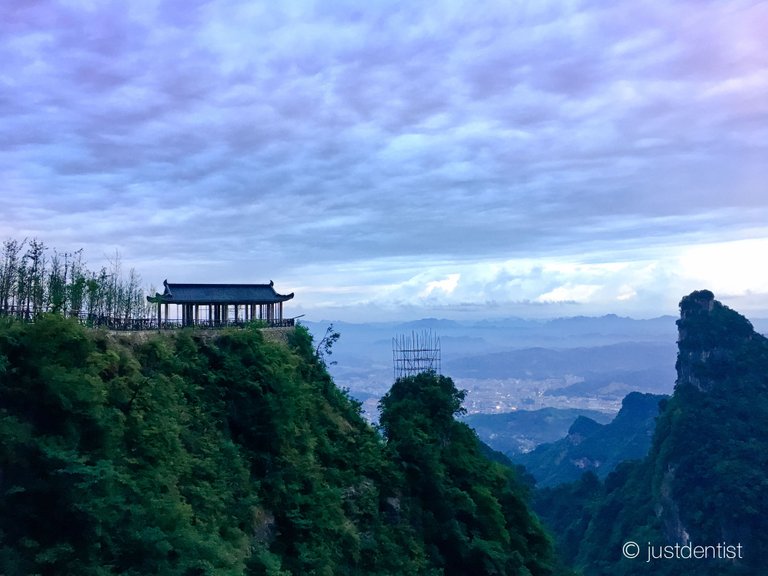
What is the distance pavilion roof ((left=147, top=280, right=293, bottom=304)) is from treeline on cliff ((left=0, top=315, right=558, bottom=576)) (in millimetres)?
4129

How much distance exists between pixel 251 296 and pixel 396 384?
32.0 feet

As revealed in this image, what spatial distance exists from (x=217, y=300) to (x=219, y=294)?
2.49ft

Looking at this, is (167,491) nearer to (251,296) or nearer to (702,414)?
(251,296)

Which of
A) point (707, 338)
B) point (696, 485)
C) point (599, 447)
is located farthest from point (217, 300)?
point (599, 447)

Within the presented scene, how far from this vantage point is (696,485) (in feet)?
221

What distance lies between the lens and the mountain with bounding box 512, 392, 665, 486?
13088 centimetres

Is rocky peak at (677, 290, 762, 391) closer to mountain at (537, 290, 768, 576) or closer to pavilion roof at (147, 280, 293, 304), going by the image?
mountain at (537, 290, 768, 576)

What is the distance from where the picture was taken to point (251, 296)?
3488 centimetres

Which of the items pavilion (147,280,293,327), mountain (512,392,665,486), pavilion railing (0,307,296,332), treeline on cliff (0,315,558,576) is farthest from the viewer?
mountain (512,392,665,486)

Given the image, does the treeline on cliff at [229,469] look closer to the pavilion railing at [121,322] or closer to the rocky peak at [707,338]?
the pavilion railing at [121,322]

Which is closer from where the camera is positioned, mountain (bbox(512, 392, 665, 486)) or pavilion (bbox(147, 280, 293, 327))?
pavilion (bbox(147, 280, 293, 327))

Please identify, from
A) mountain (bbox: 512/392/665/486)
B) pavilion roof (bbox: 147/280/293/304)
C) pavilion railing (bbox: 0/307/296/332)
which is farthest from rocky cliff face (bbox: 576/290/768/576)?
pavilion railing (bbox: 0/307/296/332)

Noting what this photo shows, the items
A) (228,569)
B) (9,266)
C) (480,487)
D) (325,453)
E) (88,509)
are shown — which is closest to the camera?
(88,509)

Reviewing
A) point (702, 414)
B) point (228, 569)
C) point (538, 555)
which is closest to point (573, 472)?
point (702, 414)
